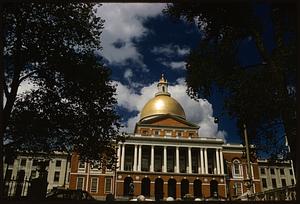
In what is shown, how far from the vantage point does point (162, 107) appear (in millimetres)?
48156

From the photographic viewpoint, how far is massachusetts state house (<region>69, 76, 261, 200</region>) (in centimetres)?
4088

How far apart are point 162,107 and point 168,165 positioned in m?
9.26

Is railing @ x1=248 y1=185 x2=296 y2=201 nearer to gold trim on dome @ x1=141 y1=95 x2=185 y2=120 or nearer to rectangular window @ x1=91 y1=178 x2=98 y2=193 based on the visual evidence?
rectangular window @ x1=91 y1=178 x2=98 y2=193

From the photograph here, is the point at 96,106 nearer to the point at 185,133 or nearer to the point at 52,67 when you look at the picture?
the point at 52,67

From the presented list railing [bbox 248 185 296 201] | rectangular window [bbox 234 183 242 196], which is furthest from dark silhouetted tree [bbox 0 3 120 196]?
rectangular window [bbox 234 183 242 196]

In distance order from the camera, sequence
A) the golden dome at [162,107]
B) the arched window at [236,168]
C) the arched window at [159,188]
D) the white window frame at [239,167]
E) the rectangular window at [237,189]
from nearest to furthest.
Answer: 1. the arched window at [159,188]
2. the rectangular window at [237,189]
3. the white window frame at [239,167]
4. the arched window at [236,168]
5. the golden dome at [162,107]

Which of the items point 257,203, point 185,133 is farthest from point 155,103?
point 257,203

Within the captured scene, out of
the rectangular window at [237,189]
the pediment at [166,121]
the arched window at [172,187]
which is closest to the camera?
the arched window at [172,187]

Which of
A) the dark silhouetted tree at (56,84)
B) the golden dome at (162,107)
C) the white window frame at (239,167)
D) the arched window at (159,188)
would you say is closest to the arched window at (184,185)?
the arched window at (159,188)

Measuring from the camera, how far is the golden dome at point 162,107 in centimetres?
4816

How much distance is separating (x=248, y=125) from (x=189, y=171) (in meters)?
34.3

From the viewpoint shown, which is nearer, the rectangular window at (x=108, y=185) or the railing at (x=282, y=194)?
the railing at (x=282, y=194)

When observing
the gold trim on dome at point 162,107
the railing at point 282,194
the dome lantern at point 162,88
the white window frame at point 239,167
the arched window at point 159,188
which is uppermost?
the dome lantern at point 162,88

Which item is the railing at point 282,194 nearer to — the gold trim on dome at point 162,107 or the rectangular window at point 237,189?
the rectangular window at point 237,189
